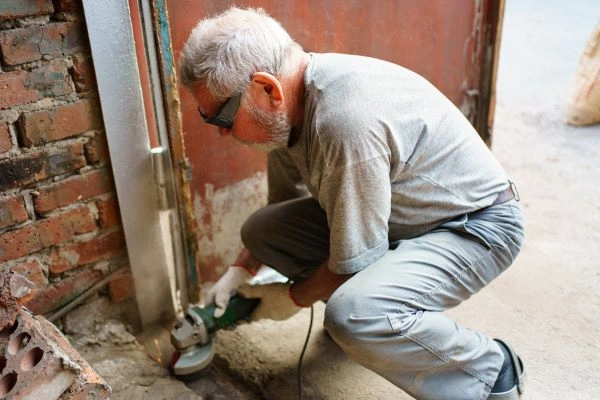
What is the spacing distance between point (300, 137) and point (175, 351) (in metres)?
0.83

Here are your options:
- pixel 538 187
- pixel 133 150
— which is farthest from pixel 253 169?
pixel 538 187

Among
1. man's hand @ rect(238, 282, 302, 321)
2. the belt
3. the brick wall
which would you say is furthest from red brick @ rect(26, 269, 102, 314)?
the belt

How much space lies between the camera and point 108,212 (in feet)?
5.94

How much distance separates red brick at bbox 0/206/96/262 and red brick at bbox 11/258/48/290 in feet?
0.10

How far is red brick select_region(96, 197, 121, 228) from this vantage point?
179 cm

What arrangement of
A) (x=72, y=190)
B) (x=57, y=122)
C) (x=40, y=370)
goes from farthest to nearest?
(x=72, y=190)
(x=57, y=122)
(x=40, y=370)

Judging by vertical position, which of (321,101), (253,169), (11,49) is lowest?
(253,169)

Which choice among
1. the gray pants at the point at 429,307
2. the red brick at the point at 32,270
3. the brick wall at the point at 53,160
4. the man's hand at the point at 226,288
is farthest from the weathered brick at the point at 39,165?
the gray pants at the point at 429,307

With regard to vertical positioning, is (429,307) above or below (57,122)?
below

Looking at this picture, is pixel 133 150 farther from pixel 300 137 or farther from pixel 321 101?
pixel 321 101

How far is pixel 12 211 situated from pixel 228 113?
688 mm

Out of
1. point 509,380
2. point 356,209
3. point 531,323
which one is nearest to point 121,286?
point 356,209

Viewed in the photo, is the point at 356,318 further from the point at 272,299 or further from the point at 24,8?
the point at 24,8

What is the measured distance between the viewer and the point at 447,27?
104 inches
